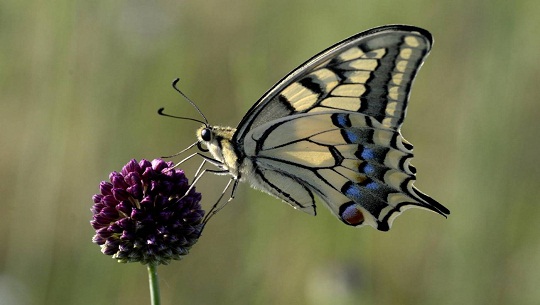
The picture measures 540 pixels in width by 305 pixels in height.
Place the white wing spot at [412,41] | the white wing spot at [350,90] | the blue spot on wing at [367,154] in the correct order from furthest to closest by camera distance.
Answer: the blue spot on wing at [367,154], the white wing spot at [350,90], the white wing spot at [412,41]

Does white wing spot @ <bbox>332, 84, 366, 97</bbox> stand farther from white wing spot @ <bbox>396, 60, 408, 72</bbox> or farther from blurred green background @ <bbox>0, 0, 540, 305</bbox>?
blurred green background @ <bbox>0, 0, 540, 305</bbox>

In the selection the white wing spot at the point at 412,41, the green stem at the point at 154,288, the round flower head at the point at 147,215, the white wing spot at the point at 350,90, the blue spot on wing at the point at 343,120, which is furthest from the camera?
the blue spot on wing at the point at 343,120

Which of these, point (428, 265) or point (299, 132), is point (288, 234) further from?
point (299, 132)

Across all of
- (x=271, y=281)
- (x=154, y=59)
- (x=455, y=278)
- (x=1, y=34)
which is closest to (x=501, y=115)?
(x=455, y=278)

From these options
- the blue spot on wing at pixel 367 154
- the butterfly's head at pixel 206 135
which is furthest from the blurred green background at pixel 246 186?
the butterfly's head at pixel 206 135

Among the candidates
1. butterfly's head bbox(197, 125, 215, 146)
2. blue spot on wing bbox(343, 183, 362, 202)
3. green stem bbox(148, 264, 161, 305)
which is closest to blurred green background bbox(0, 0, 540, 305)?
blue spot on wing bbox(343, 183, 362, 202)

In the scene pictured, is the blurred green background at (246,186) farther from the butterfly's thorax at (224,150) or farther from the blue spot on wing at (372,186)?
the butterfly's thorax at (224,150)

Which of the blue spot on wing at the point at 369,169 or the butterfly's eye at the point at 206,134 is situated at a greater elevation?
the butterfly's eye at the point at 206,134
